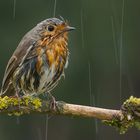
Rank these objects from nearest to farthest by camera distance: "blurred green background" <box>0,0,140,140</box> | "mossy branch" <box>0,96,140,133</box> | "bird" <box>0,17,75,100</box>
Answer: "mossy branch" <box>0,96,140,133</box> → "bird" <box>0,17,75,100</box> → "blurred green background" <box>0,0,140,140</box>

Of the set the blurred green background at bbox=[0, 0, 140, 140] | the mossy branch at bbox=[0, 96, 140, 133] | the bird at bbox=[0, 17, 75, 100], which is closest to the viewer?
the mossy branch at bbox=[0, 96, 140, 133]

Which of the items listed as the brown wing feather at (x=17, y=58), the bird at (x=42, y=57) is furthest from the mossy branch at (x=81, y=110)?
the brown wing feather at (x=17, y=58)

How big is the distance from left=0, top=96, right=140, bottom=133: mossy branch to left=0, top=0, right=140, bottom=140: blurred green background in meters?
5.52

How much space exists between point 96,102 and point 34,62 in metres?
6.37

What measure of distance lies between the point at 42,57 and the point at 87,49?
18.8 feet

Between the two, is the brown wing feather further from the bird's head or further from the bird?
the bird's head

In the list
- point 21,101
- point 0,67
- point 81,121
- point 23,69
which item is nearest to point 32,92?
point 23,69

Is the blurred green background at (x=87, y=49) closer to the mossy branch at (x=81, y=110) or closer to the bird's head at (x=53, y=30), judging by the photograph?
the bird's head at (x=53, y=30)

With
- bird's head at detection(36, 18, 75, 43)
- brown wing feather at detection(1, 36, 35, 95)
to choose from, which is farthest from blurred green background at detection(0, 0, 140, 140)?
bird's head at detection(36, 18, 75, 43)

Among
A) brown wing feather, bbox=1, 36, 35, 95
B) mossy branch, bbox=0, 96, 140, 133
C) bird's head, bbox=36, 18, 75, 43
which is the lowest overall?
mossy branch, bbox=0, 96, 140, 133

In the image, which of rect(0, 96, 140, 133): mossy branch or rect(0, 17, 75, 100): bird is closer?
rect(0, 96, 140, 133): mossy branch

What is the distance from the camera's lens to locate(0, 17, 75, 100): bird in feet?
27.6

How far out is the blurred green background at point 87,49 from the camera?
1386 centimetres

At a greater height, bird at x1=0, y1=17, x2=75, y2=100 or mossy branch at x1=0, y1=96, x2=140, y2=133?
bird at x1=0, y1=17, x2=75, y2=100
